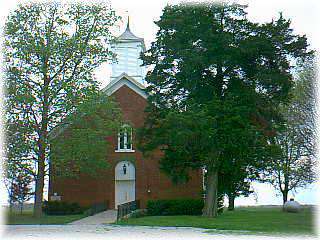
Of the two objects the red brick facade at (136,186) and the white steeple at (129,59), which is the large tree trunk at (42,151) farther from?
the white steeple at (129,59)

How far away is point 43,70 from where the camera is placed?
26.5 meters

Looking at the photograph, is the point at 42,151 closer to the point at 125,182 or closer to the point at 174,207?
the point at 174,207

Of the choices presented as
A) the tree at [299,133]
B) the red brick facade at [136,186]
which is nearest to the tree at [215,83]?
the tree at [299,133]

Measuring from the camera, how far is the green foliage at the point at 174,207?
1253 inches

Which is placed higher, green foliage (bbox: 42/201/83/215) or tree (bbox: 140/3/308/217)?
tree (bbox: 140/3/308/217)

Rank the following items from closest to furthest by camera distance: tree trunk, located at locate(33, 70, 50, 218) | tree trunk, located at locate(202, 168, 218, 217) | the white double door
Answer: tree trunk, located at locate(33, 70, 50, 218), tree trunk, located at locate(202, 168, 218, 217), the white double door

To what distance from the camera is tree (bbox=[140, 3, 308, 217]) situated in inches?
1003

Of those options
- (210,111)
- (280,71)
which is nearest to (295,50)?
(280,71)

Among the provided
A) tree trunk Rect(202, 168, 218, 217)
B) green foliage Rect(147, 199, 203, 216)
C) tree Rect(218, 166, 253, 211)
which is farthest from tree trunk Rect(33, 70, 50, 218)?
tree Rect(218, 166, 253, 211)

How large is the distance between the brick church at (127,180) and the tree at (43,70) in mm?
8457

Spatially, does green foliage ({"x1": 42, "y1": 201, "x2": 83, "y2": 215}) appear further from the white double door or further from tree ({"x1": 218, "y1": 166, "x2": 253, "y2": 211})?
tree ({"x1": 218, "y1": 166, "x2": 253, "y2": 211})

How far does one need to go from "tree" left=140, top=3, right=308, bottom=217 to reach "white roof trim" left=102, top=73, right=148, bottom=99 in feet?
28.6

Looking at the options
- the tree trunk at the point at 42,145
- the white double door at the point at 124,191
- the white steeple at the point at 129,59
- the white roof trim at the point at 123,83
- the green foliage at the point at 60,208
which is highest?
the white steeple at the point at 129,59

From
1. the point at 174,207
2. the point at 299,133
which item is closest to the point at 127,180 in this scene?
the point at 174,207
